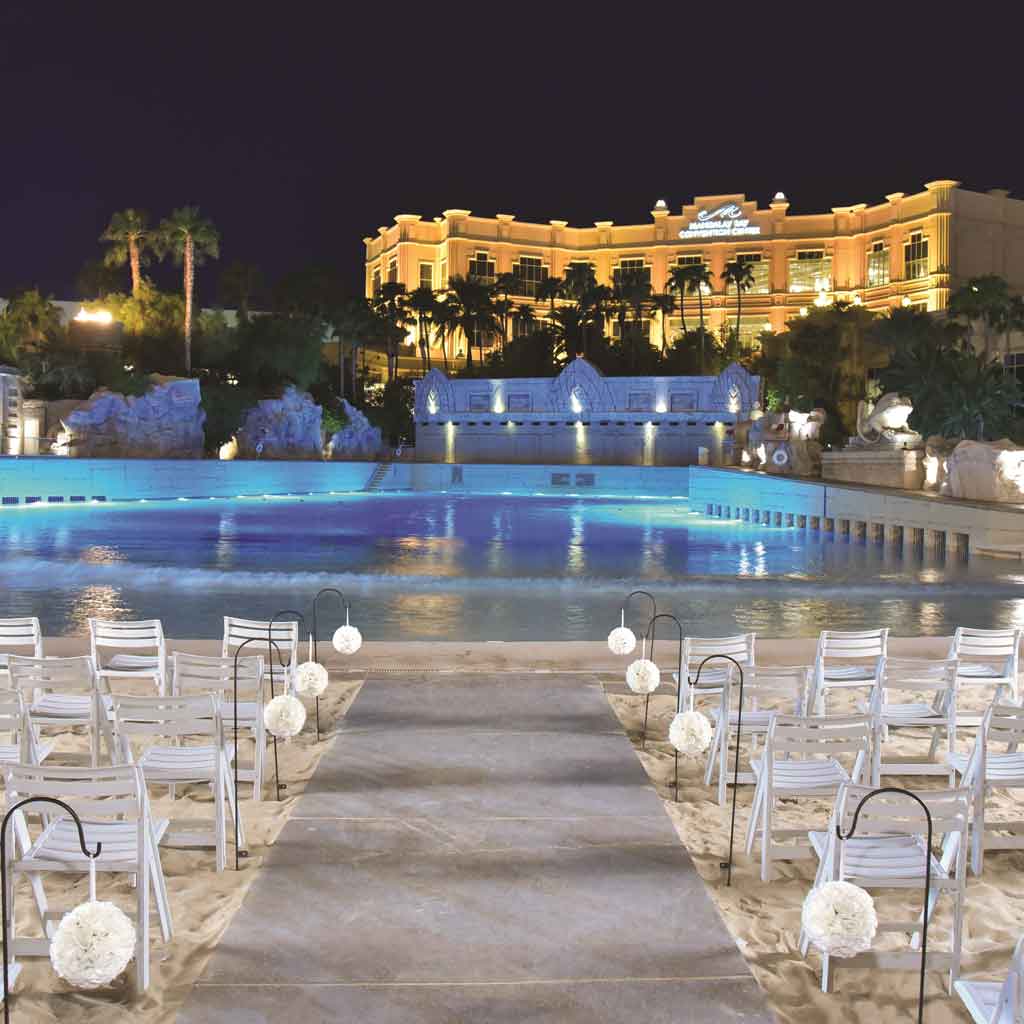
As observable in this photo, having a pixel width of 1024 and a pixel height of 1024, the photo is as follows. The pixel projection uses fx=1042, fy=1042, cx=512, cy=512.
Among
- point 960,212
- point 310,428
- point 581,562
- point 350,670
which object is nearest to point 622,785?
point 350,670

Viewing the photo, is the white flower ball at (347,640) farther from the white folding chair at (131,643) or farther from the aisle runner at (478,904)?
the aisle runner at (478,904)

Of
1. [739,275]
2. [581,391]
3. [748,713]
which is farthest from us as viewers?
[739,275]

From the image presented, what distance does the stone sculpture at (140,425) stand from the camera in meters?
47.2

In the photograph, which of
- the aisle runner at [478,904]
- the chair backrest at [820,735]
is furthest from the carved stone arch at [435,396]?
the chair backrest at [820,735]

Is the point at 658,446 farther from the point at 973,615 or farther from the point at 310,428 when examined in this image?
the point at 973,615

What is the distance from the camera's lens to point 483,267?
9038 centimetres

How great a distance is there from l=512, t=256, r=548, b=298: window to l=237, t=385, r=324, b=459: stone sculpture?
36903 millimetres

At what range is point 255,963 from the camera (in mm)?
4172

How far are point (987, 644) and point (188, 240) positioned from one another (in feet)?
178

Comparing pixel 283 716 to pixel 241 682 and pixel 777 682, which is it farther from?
pixel 777 682

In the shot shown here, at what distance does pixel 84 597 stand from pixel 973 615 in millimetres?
14273

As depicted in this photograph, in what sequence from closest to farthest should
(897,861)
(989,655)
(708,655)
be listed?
(897,861) → (708,655) → (989,655)

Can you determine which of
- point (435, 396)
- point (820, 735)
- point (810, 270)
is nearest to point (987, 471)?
point (820, 735)

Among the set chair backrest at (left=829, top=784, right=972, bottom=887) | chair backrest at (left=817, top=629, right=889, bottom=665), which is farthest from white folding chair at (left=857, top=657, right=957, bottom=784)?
chair backrest at (left=829, top=784, right=972, bottom=887)
